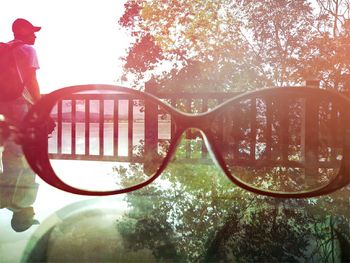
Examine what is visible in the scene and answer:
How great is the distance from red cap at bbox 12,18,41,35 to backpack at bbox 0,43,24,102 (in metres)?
0.26

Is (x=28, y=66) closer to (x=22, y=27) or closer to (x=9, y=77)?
(x=9, y=77)

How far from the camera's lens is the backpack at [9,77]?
47.3 inches

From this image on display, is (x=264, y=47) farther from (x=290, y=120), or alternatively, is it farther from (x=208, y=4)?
(x=290, y=120)

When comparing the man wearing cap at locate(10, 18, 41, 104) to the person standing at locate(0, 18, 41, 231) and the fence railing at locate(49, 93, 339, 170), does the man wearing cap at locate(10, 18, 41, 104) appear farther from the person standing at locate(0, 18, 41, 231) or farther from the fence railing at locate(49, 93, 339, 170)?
the fence railing at locate(49, 93, 339, 170)

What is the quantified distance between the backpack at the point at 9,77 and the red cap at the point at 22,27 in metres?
0.26

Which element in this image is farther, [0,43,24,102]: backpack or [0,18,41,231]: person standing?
[0,43,24,102]: backpack

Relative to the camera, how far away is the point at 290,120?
2584 mm

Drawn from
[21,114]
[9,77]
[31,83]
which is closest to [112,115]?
[31,83]

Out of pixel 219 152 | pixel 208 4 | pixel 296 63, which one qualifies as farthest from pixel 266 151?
pixel 208 4

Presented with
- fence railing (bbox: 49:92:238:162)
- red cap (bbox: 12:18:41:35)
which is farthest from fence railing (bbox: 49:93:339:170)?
red cap (bbox: 12:18:41:35)

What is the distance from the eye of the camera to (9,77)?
47.3 inches

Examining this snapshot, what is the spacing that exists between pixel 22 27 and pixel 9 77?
0.46m

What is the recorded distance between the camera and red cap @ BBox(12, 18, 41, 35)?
1.55 m

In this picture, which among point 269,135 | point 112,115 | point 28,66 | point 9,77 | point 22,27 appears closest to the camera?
point 9,77
